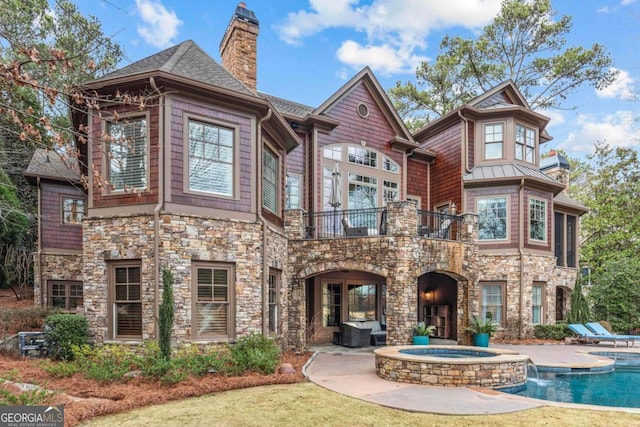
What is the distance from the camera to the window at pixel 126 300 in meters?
8.93

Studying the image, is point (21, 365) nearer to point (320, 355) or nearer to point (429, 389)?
point (320, 355)

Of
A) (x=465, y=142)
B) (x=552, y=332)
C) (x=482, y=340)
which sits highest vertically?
(x=465, y=142)

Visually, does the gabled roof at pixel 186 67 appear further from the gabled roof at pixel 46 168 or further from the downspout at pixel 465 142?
the downspout at pixel 465 142

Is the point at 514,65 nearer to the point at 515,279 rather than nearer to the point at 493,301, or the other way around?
the point at 515,279

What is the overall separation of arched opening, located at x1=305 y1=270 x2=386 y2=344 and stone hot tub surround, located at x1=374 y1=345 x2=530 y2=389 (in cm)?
531

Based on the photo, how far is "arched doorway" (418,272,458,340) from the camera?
49.2 ft

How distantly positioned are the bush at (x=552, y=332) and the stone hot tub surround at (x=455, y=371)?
26.9ft

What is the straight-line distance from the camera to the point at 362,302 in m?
15.4

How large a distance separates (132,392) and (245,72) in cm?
1006

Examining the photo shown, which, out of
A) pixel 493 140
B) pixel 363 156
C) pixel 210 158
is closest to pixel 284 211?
pixel 210 158

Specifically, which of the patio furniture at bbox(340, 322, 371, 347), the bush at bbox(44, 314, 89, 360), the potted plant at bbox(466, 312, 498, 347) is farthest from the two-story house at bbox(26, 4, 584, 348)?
the patio furniture at bbox(340, 322, 371, 347)

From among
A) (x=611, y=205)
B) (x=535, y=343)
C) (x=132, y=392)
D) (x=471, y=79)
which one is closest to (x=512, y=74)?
(x=471, y=79)

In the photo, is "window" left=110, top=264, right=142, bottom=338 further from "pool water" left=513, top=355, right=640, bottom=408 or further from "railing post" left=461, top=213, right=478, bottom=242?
"railing post" left=461, top=213, right=478, bottom=242

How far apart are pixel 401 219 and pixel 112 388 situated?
7871 millimetres
